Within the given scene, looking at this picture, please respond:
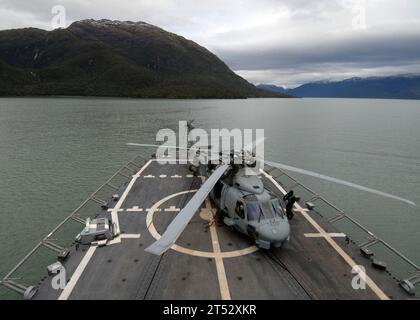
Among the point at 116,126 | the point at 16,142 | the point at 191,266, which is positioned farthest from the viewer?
the point at 116,126

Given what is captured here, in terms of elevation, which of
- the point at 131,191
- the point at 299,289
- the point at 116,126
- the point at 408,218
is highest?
the point at 116,126

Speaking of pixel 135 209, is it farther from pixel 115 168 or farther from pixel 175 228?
pixel 115 168

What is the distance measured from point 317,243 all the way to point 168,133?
57.7m

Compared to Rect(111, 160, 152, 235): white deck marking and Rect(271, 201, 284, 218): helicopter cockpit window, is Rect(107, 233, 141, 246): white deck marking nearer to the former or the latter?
Rect(111, 160, 152, 235): white deck marking

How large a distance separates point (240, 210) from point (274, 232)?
2.22m

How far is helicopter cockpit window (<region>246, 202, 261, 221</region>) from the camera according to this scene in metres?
14.5

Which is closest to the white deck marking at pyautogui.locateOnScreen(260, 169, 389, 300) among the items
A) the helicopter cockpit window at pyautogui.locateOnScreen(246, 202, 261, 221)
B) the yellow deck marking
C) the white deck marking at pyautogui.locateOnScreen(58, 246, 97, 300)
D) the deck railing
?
the helicopter cockpit window at pyautogui.locateOnScreen(246, 202, 261, 221)

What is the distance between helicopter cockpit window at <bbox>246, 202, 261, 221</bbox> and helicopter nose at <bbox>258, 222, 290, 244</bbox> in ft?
1.95

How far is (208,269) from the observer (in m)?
13.2

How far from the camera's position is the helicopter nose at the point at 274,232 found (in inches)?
540

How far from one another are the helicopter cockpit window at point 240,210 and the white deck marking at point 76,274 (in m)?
7.51

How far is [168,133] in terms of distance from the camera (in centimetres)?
7012
